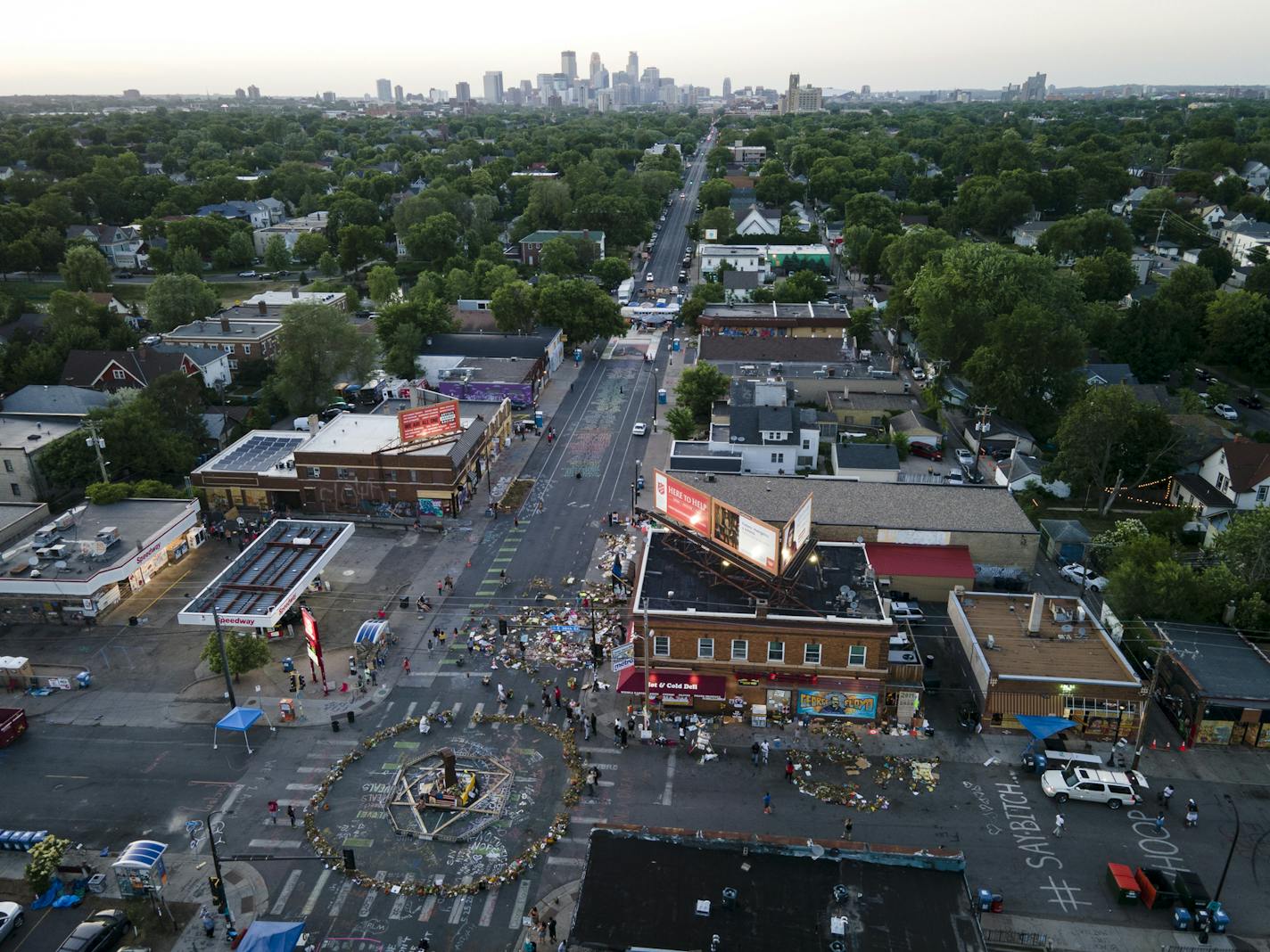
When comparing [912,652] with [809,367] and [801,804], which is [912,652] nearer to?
[801,804]

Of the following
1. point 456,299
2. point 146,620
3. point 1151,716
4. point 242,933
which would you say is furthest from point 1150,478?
point 456,299

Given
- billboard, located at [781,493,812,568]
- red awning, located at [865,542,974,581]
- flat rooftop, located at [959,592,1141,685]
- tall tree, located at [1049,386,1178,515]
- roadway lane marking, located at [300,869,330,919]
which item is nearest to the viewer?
roadway lane marking, located at [300,869,330,919]

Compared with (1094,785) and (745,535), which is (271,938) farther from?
(1094,785)

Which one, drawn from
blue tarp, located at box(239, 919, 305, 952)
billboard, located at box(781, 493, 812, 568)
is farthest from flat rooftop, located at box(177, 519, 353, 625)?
billboard, located at box(781, 493, 812, 568)

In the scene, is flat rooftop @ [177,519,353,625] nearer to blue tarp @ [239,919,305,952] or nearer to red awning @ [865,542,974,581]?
blue tarp @ [239,919,305,952]

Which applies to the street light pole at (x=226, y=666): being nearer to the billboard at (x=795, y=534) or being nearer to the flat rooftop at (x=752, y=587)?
the flat rooftop at (x=752, y=587)

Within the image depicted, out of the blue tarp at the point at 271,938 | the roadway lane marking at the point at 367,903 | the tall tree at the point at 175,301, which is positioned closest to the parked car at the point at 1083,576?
the roadway lane marking at the point at 367,903
